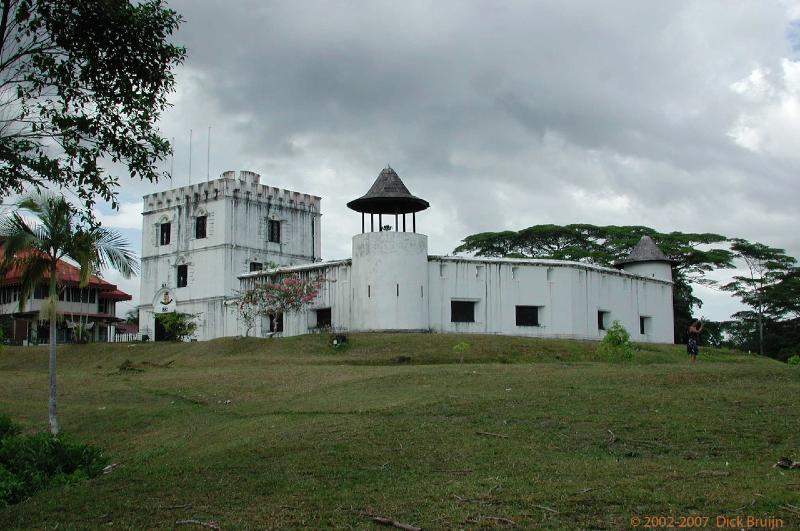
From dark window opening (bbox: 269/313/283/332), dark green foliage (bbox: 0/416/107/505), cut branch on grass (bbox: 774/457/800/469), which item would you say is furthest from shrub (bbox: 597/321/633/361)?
dark green foliage (bbox: 0/416/107/505)

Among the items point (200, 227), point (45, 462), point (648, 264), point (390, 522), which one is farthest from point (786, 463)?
point (200, 227)

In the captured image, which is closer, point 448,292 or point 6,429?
point 6,429

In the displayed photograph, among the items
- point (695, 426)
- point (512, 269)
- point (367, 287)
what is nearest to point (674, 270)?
point (512, 269)

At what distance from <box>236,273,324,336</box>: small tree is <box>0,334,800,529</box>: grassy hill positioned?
13.5 metres

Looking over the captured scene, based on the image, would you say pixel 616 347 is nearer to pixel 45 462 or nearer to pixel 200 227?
pixel 45 462

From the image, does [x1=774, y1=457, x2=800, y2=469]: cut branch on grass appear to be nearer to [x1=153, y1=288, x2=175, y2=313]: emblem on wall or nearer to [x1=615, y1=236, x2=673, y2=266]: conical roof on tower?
[x1=615, y1=236, x2=673, y2=266]: conical roof on tower

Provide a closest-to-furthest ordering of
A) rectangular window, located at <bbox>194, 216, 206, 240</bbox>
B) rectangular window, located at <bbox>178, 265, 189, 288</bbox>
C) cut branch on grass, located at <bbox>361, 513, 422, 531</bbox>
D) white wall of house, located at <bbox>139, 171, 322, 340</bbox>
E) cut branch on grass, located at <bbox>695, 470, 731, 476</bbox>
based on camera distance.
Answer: cut branch on grass, located at <bbox>361, 513, 422, 531</bbox>, cut branch on grass, located at <bbox>695, 470, 731, 476</bbox>, white wall of house, located at <bbox>139, 171, 322, 340</bbox>, rectangular window, located at <bbox>194, 216, 206, 240</bbox>, rectangular window, located at <bbox>178, 265, 189, 288</bbox>

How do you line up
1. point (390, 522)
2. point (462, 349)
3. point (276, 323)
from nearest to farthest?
point (390, 522) → point (462, 349) → point (276, 323)

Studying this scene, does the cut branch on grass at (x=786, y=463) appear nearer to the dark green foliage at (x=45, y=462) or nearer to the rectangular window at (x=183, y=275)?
the dark green foliage at (x=45, y=462)

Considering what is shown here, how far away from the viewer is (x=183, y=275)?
5084cm

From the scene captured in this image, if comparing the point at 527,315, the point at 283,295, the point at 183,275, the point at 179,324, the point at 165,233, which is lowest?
the point at 179,324

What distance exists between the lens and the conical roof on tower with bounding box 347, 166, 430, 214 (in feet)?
120

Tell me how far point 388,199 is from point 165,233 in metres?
21.1

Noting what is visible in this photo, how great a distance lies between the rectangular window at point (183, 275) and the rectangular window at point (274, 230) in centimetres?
525
